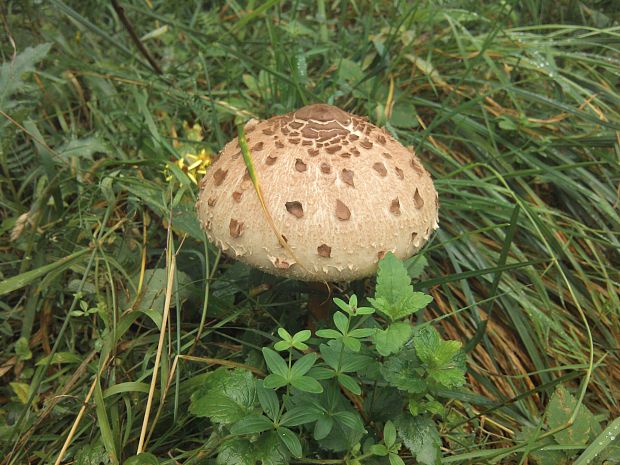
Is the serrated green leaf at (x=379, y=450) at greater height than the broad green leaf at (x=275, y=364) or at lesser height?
lesser

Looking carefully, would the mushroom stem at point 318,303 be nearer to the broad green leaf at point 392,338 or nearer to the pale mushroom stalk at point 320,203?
the pale mushroom stalk at point 320,203

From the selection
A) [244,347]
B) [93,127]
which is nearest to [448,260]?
[244,347]

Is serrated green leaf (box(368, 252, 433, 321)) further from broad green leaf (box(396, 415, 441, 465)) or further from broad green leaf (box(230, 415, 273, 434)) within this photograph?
broad green leaf (box(230, 415, 273, 434))

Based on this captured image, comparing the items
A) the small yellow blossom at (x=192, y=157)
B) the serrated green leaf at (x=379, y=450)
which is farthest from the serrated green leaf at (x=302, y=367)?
the small yellow blossom at (x=192, y=157)

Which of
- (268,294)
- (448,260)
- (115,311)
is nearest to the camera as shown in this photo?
(115,311)

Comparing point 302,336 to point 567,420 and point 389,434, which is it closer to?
point 389,434

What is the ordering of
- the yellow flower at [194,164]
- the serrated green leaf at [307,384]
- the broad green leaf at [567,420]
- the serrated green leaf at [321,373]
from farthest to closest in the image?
the yellow flower at [194,164], the broad green leaf at [567,420], the serrated green leaf at [321,373], the serrated green leaf at [307,384]

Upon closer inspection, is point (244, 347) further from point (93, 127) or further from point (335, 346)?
point (93, 127)
